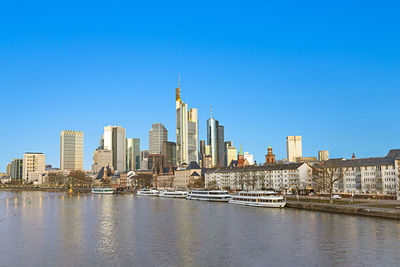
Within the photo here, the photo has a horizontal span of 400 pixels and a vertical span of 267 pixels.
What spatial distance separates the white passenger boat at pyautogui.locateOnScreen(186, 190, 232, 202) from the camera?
14662 centimetres

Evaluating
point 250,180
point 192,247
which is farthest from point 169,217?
point 250,180

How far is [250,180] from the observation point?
180375 millimetres

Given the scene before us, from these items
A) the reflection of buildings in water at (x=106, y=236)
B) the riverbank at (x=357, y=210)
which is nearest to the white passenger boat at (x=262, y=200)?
the riverbank at (x=357, y=210)

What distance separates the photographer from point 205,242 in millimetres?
56969

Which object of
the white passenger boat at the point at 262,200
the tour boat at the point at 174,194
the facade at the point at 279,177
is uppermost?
the facade at the point at 279,177

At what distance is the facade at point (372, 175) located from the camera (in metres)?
128

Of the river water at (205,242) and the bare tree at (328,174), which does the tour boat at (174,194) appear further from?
the river water at (205,242)

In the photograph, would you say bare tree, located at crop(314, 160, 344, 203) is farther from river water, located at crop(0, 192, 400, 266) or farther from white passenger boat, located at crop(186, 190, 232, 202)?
river water, located at crop(0, 192, 400, 266)

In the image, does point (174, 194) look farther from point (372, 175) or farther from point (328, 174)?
point (328, 174)

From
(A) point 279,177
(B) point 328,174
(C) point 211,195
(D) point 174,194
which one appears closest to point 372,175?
(B) point 328,174

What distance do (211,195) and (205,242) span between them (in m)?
94.9

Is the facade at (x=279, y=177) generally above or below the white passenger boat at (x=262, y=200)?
above

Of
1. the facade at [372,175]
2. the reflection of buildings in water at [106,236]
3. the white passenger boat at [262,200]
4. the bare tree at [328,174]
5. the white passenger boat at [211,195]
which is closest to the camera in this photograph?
the reflection of buildings in water at [106,236]

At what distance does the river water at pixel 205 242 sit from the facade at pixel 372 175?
2109 inches
